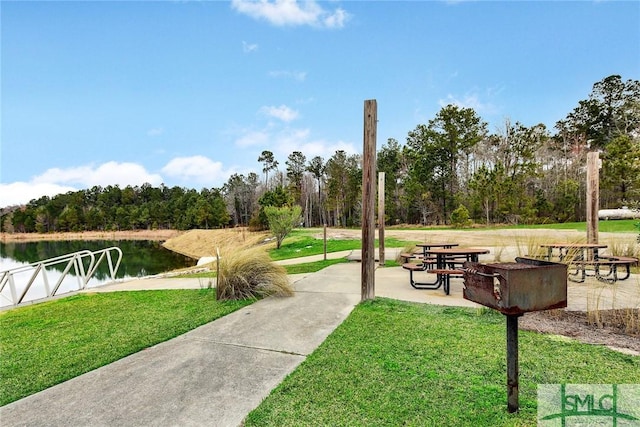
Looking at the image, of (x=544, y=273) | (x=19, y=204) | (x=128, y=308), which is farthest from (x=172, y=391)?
(x=19, y=204)

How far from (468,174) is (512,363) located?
2950 cm

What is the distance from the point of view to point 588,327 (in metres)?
3.19

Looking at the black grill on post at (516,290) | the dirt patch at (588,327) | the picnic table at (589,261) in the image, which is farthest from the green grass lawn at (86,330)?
the picnic table at (589,261)

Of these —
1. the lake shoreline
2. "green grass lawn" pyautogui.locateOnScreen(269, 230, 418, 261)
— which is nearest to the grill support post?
"green grass lawn" pyautogui.locateOnScreen(269, 230, 418, 261)

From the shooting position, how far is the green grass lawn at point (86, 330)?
101 inches

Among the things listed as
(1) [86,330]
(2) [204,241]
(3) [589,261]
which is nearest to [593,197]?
(3) [589,261]

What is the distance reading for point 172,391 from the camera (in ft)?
7.12

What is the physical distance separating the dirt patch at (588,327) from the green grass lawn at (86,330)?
337 centimetres

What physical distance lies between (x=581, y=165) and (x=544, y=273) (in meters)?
Result: 32.0

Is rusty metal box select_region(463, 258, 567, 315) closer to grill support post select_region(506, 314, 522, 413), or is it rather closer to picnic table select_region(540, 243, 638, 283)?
grill support post select_region(506, 314, 522, 413)

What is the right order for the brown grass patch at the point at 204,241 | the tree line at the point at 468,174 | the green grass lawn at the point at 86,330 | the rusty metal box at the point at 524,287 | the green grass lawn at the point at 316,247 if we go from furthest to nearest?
the brown grass patch at the point at 204,241 < the tree line at the point at 468,174 < the green grass lawn at the point at 316,247 < the green grass lawn at the point at 86,330 < the rusty metal box at the point at 524,287

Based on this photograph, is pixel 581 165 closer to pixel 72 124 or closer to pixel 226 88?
pixel 226 88

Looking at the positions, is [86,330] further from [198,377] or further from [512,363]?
[512,363]

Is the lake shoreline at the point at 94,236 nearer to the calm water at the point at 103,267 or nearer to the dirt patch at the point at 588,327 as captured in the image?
the calm water at the point at 103,267
